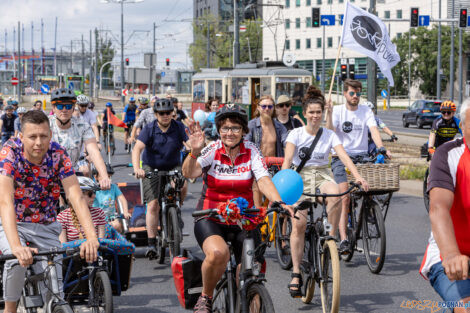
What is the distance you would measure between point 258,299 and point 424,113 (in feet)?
120

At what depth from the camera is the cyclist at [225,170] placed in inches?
190

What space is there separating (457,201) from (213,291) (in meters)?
1.97

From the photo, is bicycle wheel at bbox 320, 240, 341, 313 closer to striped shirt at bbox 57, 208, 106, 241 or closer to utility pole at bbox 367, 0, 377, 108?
striped shirt at bbox 57, 208, 106, 241

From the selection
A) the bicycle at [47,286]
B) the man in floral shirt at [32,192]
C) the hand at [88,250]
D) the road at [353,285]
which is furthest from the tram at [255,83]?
the hand at [88,250]

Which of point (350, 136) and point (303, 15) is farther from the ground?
point (303, 15)

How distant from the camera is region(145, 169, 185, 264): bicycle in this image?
25.7 ft

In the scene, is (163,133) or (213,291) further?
(163,133)

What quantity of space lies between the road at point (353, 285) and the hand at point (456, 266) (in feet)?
10.3

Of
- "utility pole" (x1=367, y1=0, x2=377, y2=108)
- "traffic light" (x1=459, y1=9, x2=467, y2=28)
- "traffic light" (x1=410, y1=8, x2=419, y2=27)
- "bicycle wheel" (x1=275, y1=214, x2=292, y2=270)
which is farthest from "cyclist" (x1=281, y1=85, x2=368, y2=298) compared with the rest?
"traffic light" (x1=459, y1=9, x2=467, y2=28)

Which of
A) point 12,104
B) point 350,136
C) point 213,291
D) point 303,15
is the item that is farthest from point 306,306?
point 303,15

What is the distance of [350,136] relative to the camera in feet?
27.3

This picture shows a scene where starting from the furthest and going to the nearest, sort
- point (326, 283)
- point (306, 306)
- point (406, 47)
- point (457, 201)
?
point (406, 47) → point (306, 306) → point (326, 283) → point (457, 201)

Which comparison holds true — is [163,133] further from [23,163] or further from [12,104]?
[12,104]

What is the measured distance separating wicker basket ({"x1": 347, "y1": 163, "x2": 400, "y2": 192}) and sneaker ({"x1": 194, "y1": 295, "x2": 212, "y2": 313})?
10.3 ft
